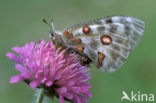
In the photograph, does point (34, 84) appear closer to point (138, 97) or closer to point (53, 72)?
point (53, 72)

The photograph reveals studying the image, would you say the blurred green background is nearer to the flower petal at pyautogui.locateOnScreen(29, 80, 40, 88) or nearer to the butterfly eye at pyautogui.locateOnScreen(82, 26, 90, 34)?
the butterfly eye at pyautogui.locateOnScreen(82, 26, 90, 34)

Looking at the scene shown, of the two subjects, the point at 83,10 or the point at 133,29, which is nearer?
the point at 133,29

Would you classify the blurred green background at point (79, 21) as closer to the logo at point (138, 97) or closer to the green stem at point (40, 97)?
the logo at point (138, 97)

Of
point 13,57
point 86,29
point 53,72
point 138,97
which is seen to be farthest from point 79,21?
point 53,72

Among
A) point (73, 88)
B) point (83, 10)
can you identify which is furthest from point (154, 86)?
point (83, 10)

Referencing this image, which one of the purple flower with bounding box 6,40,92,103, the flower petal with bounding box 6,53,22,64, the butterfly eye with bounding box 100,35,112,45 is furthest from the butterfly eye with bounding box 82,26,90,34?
the flower petal with bounding box 6,53,22,64

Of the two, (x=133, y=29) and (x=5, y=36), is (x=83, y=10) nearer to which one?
(x=5, y=36)
